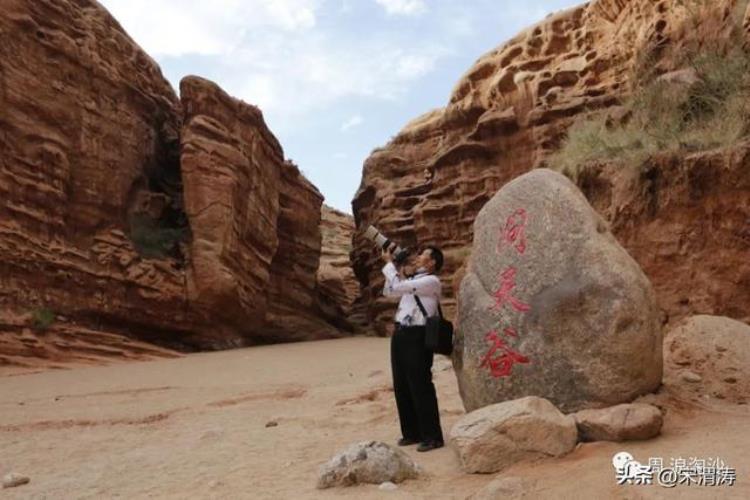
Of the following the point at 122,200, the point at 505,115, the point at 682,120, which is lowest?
the point at 682,120

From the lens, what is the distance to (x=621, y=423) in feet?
11.1

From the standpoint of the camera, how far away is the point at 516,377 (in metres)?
4.01

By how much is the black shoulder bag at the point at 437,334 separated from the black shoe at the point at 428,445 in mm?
624

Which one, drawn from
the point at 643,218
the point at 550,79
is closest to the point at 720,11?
the point at 643,218

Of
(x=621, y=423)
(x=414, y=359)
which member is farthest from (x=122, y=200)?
(x=621, y=423)

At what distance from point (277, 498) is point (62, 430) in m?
3.44

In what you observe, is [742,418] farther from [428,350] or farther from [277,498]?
[277,498]

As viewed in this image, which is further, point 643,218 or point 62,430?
point 643,218

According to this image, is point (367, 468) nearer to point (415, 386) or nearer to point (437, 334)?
point (415, 386)

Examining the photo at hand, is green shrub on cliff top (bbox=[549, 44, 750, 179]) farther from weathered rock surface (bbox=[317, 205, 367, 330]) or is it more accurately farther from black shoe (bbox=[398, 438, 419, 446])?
weathered rock surface (bbox=[317, 205, 367, 330])

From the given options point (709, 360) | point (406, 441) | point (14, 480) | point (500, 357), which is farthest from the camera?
point (709, 360)

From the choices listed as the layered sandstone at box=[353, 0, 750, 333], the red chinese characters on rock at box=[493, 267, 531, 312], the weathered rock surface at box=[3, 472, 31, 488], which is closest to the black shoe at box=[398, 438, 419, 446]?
the red chinese characters on rock at box=[493, 267, 531, 312]

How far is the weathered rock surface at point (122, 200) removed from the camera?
12445mm

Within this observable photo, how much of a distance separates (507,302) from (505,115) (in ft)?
51.5
